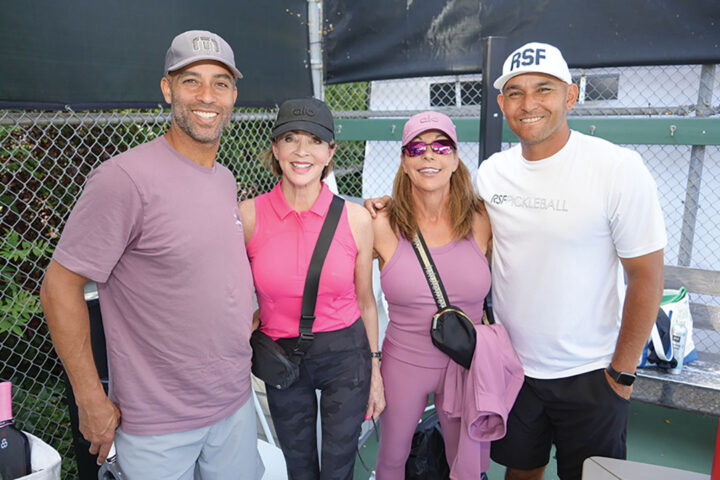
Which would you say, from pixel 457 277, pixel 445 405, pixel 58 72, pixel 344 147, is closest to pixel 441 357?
pixel 445 405

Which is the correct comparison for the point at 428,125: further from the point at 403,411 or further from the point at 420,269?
the point at 403,411

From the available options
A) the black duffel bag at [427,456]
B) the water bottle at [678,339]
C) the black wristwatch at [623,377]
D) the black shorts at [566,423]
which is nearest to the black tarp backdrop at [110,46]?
the black duffel bag at [427,456]

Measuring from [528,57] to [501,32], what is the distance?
2.18m

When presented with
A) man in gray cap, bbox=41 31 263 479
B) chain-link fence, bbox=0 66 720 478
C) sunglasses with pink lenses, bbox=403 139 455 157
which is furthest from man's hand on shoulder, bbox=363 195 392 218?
chain-link fence, bbox=0 66 720 478

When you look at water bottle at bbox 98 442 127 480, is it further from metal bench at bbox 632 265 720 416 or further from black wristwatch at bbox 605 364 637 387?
metal bench at bbox 632 265 720 416

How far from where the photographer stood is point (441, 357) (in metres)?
2.07

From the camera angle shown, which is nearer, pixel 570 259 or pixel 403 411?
pixel 570 259

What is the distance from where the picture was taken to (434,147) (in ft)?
6.83

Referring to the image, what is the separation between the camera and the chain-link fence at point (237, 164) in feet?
9.65

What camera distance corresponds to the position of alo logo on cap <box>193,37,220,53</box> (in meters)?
A: 1.74

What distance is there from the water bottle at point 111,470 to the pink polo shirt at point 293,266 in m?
0.72

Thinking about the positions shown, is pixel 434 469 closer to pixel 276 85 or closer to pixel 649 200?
pixel 649 200

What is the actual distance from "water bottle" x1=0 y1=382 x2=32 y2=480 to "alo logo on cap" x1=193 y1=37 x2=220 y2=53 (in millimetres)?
1324

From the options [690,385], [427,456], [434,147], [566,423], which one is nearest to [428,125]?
[434,147]
